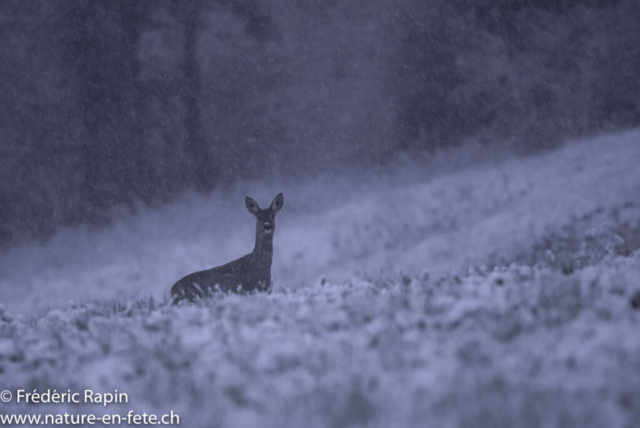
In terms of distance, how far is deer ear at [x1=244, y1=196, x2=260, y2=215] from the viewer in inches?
522

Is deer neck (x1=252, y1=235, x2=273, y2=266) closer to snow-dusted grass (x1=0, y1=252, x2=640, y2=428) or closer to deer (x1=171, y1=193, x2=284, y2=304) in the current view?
deer (x1=171, y1=193, x2=284, y2=304)

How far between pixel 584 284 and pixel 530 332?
2.00 metres

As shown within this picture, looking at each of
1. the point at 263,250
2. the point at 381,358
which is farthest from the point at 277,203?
the point at 381,358

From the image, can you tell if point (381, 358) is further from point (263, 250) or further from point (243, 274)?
point (263, 250)

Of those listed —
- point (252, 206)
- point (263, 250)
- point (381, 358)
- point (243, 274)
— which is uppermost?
point (252, 206)

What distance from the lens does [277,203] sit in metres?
13.5

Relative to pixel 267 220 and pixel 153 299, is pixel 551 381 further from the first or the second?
pixel 267 220

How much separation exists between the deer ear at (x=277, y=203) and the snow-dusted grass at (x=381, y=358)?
20.4ft

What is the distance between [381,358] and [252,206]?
374 inches

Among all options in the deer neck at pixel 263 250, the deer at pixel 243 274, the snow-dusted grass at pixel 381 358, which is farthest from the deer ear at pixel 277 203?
the snow-dusted grass at pixel 381 358

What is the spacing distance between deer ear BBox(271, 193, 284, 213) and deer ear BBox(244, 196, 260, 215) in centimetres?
38

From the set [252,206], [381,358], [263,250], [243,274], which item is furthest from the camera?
[252,206]

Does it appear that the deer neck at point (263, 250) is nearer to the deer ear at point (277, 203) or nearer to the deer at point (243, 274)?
the deer at point (243, 274)

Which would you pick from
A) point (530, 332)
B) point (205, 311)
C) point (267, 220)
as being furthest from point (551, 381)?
point (267, 220)
